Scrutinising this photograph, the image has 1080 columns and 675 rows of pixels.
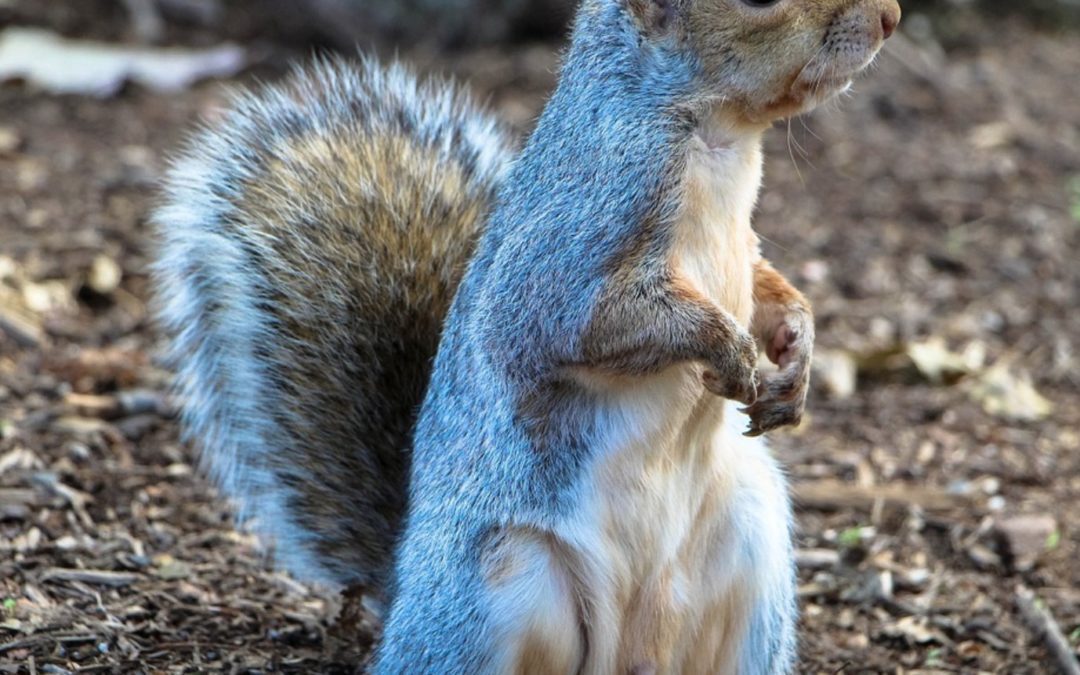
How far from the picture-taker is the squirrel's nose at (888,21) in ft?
8.79

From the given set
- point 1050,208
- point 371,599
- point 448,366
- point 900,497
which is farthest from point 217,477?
point 1050,208

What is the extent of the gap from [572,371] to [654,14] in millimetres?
694

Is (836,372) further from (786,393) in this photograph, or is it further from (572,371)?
(572,371)

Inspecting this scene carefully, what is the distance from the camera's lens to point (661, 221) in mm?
2662

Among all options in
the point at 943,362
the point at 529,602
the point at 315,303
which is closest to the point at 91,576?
the point at 315,303

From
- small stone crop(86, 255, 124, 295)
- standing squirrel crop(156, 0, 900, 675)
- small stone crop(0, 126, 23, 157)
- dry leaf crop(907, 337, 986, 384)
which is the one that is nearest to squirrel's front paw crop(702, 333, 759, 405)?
A: standing squirrel crop(156, 0, 900, 675)

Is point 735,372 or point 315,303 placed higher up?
point 735,372

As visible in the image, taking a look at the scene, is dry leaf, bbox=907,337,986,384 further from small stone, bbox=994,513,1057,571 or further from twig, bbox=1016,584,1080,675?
twig, bbox=1016,584,1080,675

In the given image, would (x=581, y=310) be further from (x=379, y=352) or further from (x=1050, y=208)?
(x=1050, y=208)

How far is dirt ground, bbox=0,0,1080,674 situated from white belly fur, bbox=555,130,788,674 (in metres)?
0.34

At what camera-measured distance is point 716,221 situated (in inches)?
107

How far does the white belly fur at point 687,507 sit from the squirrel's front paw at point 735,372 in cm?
8

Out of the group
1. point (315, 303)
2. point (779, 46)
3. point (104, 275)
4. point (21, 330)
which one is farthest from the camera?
point (104, 275)

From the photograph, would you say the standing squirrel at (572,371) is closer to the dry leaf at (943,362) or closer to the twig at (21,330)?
the twig at (21,330)
